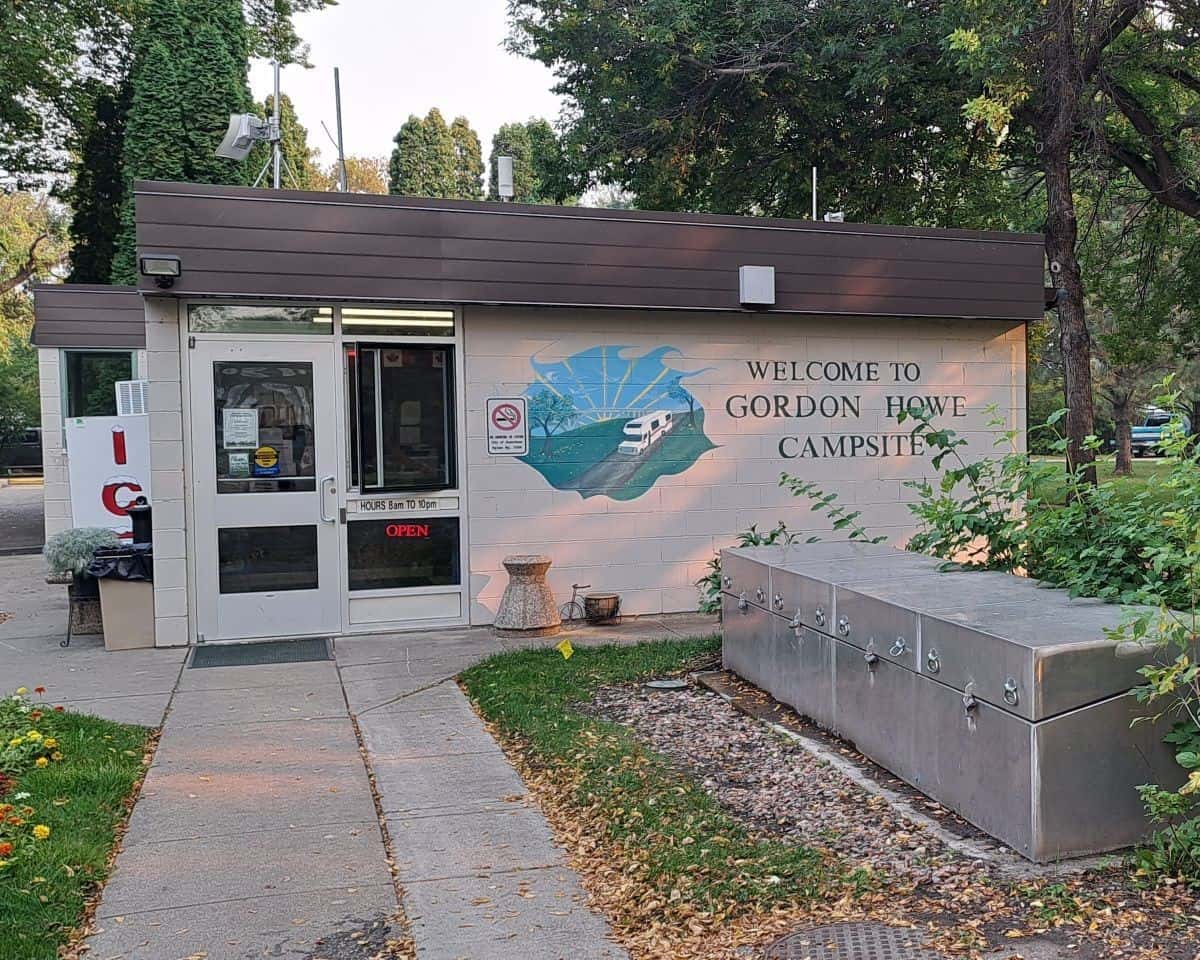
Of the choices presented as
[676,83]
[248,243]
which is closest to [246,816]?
[248,243]

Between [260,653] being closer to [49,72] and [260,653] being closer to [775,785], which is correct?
[775,785]

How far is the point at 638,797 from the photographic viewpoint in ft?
14.4

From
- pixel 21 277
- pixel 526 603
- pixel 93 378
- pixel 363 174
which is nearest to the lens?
pixel 526 603

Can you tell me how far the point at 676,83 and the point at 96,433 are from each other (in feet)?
32.0

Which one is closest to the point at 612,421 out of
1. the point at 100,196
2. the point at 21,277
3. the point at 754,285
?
the point at 754,285

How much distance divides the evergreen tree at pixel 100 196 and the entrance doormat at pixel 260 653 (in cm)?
1360

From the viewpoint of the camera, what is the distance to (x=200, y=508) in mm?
7730

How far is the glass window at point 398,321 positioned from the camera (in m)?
8.05

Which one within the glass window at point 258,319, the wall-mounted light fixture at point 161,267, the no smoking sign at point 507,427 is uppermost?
the wall-mounted light fixture at point 161,267

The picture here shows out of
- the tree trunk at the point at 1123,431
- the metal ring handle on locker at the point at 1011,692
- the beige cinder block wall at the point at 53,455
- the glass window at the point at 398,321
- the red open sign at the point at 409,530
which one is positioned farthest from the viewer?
the tree trunk at the point at 1123,431

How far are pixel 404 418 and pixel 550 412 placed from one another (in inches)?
47.5

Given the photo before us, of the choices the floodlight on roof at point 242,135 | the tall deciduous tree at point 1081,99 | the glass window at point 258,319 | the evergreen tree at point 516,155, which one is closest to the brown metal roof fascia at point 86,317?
the floodlight on roof at point 242,135

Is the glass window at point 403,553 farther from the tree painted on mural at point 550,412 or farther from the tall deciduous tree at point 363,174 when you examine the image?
the tall deciduous tree at point 363,174

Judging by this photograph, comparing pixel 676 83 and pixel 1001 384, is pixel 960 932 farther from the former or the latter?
pixel 676 83
